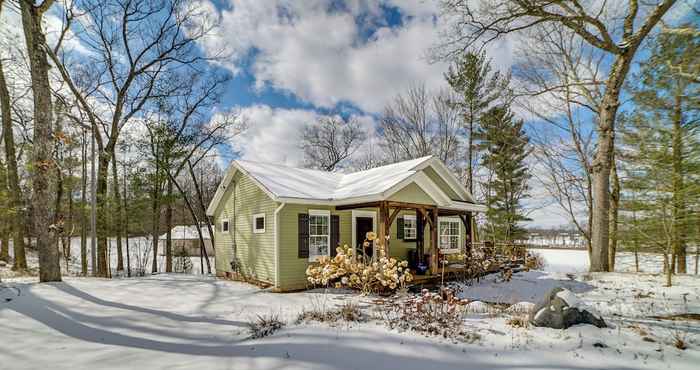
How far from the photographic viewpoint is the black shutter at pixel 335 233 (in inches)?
408

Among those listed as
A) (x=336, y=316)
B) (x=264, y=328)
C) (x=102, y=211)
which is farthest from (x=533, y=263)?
(x=102, y=211)

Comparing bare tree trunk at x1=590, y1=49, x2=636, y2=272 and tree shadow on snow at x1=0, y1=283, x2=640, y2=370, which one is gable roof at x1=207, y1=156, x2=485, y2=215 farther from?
tree shadow on snow at x1=0, y1=283, x2=640, y2=370

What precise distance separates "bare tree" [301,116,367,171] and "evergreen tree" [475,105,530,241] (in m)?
9.54

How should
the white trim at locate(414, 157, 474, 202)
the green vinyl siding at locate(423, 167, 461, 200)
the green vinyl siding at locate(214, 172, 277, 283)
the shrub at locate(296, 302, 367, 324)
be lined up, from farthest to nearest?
the green vinyl siding at locate(423, 167, 461, 200), the white trim at locate(414, 157, 474, 202), the green vinyl siding at locate(214, 172, 277, 283), the shrub at locate(296, 302, 367, 324)

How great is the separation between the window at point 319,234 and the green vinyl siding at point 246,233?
114 cm

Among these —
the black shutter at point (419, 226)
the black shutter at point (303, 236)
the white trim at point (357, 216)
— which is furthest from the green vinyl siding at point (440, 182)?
the black shutter at point (303, 236)

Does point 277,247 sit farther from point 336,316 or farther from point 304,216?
point 336,316

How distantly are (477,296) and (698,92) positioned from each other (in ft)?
20.8

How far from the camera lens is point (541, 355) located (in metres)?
3.89

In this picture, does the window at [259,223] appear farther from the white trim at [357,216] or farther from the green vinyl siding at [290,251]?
the white trim at [357,216]

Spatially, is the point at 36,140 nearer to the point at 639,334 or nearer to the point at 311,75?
the point at 311,75

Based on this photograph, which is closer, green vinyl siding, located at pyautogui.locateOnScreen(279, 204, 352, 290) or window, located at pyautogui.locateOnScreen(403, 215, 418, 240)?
green vinyl siding, located at pyautogui.locateOnScreen(279, 204, 352, 290)

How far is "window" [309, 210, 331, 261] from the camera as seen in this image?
1016 centimetres

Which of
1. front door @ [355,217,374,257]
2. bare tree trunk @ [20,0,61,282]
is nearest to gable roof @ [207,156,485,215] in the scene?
front door @ [355,217,374,257]
